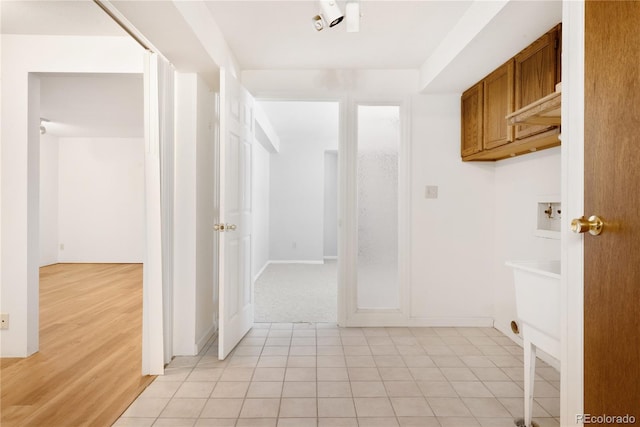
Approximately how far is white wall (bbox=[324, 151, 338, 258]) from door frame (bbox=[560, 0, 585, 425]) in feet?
21.9

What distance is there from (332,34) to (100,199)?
6.23 m

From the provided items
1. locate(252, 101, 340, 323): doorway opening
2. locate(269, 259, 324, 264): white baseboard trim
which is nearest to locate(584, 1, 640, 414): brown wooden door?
locate(252, 101, 340, 323): doorway opening

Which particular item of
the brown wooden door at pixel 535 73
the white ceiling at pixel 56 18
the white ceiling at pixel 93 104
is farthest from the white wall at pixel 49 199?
the brown wooden door at pixel 535 73

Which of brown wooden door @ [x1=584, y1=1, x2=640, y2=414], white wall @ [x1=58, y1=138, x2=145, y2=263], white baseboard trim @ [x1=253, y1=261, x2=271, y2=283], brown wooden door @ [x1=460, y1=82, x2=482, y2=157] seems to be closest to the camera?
brown wooden door @ [x1=584, y1=1, x2=640, y2=414]

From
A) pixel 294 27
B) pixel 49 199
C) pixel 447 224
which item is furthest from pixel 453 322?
pixel 49 199

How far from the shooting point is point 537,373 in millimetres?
2334

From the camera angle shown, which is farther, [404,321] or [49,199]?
[49,199]

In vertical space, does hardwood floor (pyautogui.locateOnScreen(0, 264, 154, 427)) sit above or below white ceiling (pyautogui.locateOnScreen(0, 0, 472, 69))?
below

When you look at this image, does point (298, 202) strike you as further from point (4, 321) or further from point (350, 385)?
point (350, 385)

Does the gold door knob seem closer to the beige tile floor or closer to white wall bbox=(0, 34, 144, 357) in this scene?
the beige tile floor

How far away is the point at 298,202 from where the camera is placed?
7574mm

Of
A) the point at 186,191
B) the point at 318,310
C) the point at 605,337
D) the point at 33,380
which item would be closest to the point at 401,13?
the point at 186,191

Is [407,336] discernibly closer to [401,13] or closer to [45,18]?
[401,13]

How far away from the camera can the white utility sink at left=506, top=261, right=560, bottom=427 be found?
1.46 meters
